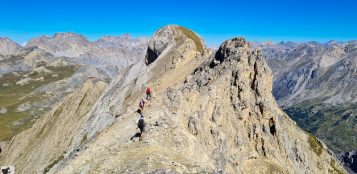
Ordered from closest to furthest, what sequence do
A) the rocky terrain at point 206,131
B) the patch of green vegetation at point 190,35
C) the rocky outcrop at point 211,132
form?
the rocky outcrop at point 211,132
the rocky terrain at point 206,131
the patch of green vegetation at point 190,35

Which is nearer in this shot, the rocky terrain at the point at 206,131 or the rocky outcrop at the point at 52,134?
the rocky terrain at the point at 206,131

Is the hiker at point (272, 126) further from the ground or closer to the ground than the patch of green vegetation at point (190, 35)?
closer to the ground

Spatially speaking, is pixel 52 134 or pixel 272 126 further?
pixel 52 134

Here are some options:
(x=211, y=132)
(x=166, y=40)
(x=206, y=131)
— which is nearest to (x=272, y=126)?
(x=211, y=132)

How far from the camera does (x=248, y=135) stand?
201 feet

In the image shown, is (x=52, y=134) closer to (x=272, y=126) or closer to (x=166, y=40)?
(x=166, y=40)

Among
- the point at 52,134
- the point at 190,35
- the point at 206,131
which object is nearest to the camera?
the point at 206,131

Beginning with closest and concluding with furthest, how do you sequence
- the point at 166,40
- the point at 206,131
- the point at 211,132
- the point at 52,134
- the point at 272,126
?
the point at 206,131, the point at 211,132, the point at 272,126, the point at 166,40, the point at 52,134

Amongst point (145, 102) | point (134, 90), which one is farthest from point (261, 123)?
point (134, 90)

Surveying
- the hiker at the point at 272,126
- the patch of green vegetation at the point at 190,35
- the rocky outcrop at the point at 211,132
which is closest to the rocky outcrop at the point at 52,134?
the patch of green vegetation at the point at 190,35

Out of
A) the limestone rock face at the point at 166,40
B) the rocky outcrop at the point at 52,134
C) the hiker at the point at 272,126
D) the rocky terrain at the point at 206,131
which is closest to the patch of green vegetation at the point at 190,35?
the limestone rock face at the point at 166,40

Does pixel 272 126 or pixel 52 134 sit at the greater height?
pixel 272 126

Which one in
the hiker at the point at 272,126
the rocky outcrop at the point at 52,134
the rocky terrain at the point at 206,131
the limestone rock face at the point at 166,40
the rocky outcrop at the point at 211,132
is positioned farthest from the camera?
the rocky outcrop at the point at 52,134

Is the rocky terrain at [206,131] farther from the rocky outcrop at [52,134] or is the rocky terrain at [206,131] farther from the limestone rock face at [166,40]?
the rocky outcrop at [52,134]
